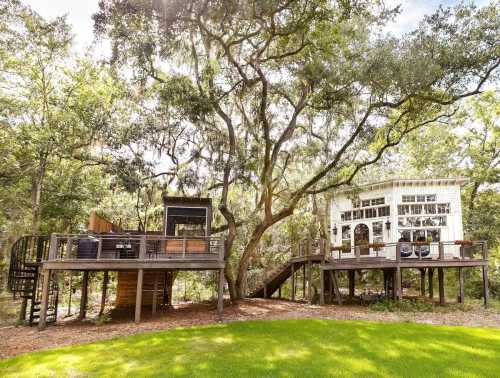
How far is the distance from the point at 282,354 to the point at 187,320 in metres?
5.14

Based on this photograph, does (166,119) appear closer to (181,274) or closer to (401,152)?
(181,274)

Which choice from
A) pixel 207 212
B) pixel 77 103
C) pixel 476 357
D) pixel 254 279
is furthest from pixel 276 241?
pixel 476 357

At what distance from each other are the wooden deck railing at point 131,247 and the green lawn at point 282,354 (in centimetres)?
309

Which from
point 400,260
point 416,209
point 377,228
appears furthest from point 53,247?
point 416,209

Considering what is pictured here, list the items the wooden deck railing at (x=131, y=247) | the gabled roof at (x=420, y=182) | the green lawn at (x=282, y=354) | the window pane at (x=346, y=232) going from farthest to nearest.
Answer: the window pane at (x=346, y=232), the gabled roof at (x=420, y=182), the wooden deck railing at (x=131, y=247), the green lawn at (x=282, y=354)

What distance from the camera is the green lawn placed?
670 cm

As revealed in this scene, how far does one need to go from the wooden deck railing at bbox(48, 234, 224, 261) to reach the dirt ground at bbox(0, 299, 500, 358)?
6.81 ft

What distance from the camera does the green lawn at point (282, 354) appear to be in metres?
6.70

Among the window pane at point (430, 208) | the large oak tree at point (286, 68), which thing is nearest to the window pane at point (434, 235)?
the window pane at point (430, 208)

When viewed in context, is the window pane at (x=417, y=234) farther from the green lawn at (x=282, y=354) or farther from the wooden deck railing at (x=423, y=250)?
the green lawn at (x=282, y=354)

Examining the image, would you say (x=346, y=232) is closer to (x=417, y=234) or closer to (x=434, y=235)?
(x=417, y=234)

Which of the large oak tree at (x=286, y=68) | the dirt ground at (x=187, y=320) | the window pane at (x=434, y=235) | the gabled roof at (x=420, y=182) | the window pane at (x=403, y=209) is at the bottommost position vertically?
the dirt ground at (x=187, y=320)

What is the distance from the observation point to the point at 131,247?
41.8 feet

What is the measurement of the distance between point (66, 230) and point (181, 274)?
6744 mm
